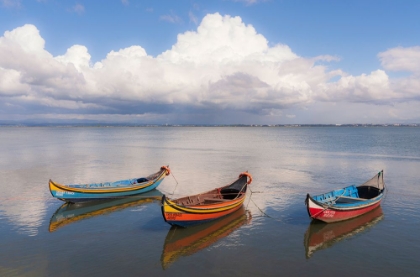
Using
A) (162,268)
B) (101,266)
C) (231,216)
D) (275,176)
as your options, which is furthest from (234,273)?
(275,176)

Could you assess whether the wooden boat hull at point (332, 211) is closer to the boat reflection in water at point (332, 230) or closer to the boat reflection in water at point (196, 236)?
the boat reflection in water at point (332, 230)

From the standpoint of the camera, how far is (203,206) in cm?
1783

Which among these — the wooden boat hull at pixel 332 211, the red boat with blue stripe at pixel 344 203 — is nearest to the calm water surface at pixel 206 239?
the wooden boat hull at pixel 332 211

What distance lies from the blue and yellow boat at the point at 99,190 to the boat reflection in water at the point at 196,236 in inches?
320

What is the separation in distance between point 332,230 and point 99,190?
1680cm

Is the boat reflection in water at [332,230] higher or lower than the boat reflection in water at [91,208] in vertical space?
higher

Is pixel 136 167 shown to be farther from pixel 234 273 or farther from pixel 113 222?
pixel 234 273

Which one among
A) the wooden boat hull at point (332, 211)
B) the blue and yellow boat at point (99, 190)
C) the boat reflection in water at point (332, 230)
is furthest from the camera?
the blue and yellow boat at point (99, 190)

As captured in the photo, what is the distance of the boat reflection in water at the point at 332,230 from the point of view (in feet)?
51.4

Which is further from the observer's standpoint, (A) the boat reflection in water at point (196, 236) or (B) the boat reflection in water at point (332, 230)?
(B) the boat reflection in water at point (332, 230)

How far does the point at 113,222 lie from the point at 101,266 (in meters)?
5.70

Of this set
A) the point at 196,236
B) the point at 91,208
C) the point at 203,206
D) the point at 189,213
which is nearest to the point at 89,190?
the point at 91,208

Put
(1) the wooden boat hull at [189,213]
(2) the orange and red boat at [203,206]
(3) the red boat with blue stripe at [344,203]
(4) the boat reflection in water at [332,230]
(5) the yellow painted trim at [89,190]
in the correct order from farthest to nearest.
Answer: (5) the yellow painted trim at [89,190] < (3) the red boat with blue stripe at [344,203] < (2) the orange and red boat at [203,206] < (1) the wooden boat hull at [189,213] < (4) the boat reflection in water at [332,230]

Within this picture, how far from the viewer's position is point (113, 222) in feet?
61.4
